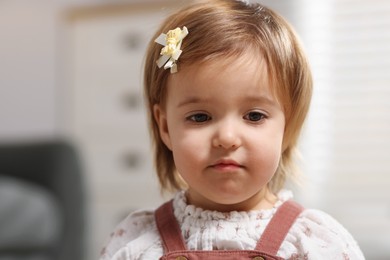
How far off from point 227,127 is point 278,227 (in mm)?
171

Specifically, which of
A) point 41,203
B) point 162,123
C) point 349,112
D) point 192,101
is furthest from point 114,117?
point 192,101

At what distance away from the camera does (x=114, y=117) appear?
2.83m

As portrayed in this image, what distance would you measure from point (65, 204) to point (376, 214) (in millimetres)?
1147

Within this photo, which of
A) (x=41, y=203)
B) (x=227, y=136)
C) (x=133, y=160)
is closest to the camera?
(x=227, y=136)

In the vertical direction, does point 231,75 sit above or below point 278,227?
above

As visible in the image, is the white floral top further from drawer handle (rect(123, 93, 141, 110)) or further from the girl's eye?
drawer handle (rect(123, 93, 141, 110))

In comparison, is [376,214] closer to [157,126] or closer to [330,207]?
[330,207]

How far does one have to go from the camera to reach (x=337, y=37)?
242 centimetres

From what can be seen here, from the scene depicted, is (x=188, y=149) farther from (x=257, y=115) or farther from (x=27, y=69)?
(x=27, y=69)

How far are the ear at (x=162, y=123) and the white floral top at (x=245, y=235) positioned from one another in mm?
95

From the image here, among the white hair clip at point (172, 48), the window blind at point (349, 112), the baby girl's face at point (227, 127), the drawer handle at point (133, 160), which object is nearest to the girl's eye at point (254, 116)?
the baby girl's face at point (227, 127)

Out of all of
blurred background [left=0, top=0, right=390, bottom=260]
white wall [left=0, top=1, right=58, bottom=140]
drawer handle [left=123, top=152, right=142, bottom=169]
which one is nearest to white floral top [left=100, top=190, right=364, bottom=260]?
blurred background [left=0, top=0, right=390, bottom=260]

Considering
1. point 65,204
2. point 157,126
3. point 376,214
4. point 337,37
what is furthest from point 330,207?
point 157,126

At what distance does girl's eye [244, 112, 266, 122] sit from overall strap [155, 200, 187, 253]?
0.69 ft
